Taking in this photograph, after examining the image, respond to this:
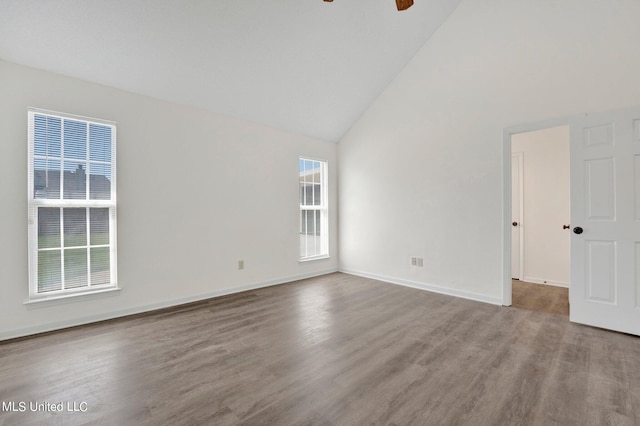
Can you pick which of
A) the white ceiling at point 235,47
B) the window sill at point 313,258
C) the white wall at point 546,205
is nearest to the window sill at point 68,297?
the white ceiling at point 235,47

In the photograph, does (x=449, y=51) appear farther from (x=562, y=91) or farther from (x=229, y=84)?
(x=229, y=84)

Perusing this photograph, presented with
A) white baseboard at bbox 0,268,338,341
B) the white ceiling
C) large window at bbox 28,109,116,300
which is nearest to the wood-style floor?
white baseboard at bbox 0,268,338,341

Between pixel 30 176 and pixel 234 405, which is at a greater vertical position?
pixel 30 176

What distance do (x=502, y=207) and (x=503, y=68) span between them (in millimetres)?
1688

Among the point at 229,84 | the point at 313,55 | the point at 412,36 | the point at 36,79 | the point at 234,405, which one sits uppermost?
the point at 412,36

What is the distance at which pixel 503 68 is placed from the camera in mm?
3629

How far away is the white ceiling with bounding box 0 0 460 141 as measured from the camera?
262 cm

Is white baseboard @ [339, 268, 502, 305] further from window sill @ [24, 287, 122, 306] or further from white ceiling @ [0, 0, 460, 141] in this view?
window sill @ [24, 287, 122, 306]

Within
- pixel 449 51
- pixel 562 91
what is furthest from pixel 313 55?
pixel 562 91

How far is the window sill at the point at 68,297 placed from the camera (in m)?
2.82

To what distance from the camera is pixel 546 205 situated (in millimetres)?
4715

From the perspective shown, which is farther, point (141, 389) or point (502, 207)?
→ point (502, 207)

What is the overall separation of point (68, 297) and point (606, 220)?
5351 mm

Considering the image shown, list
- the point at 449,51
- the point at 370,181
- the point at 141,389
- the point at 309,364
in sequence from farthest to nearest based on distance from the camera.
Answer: the point at 370,181 → the point at 449,51 → the point at 309,364 → the point at 141,389
